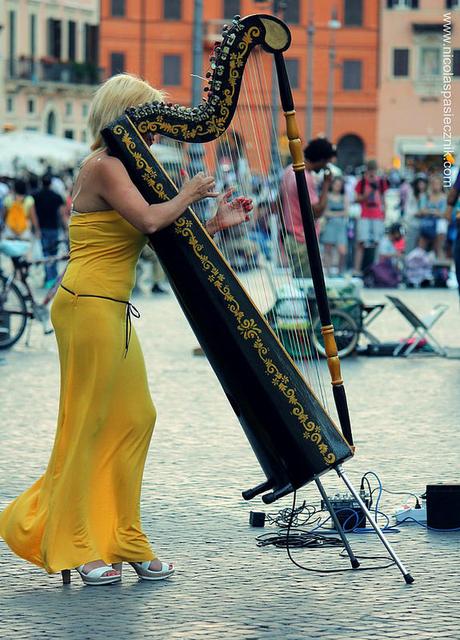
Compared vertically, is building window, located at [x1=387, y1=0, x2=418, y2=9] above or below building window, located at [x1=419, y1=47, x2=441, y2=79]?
above

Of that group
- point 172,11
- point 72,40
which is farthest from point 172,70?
point 72,40

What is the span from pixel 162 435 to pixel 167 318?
1008 centimetres

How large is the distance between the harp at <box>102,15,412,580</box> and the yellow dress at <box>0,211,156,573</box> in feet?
0.65

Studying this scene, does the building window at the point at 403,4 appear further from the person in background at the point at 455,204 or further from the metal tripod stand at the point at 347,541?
the metal tripod stand at the point at 347,541

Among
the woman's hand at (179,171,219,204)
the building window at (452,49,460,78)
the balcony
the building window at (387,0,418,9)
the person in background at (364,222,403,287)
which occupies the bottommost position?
the person in background at (364,222,403,287)

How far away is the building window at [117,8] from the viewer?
99812 mm

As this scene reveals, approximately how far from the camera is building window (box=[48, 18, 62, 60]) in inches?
3270

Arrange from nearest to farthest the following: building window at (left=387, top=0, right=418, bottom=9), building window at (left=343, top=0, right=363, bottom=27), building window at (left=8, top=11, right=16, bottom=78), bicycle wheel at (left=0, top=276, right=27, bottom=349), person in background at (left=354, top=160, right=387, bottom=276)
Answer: bicycle wheel at (left=0, top=276, right=27, bottom=349) → person in background at (left=354, top=160, right=387, bottom=276) → building window at (left=8, top=11, right=16, bottom=78) → building window at (left=387, top=0, right=418, bottom=9) → building window at (left=343, top=0, right=363, bottom=27)

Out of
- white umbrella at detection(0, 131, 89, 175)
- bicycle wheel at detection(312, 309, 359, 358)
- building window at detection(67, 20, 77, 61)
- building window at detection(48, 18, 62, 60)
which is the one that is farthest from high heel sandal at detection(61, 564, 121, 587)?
building window at detection(67, 20, 77, 61)

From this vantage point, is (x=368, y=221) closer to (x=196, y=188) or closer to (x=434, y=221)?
(x=434, y=221)

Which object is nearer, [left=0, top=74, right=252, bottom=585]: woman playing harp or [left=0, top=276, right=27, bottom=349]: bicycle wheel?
[left=0, top=74, right=252, bottom=585]: woman playing harp

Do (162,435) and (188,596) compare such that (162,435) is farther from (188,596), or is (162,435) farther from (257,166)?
(188,596)

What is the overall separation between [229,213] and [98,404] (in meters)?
0.85

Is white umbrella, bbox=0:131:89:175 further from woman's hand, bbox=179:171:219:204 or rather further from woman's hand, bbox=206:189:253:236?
woman's hand, bbox=179:171:219:204
